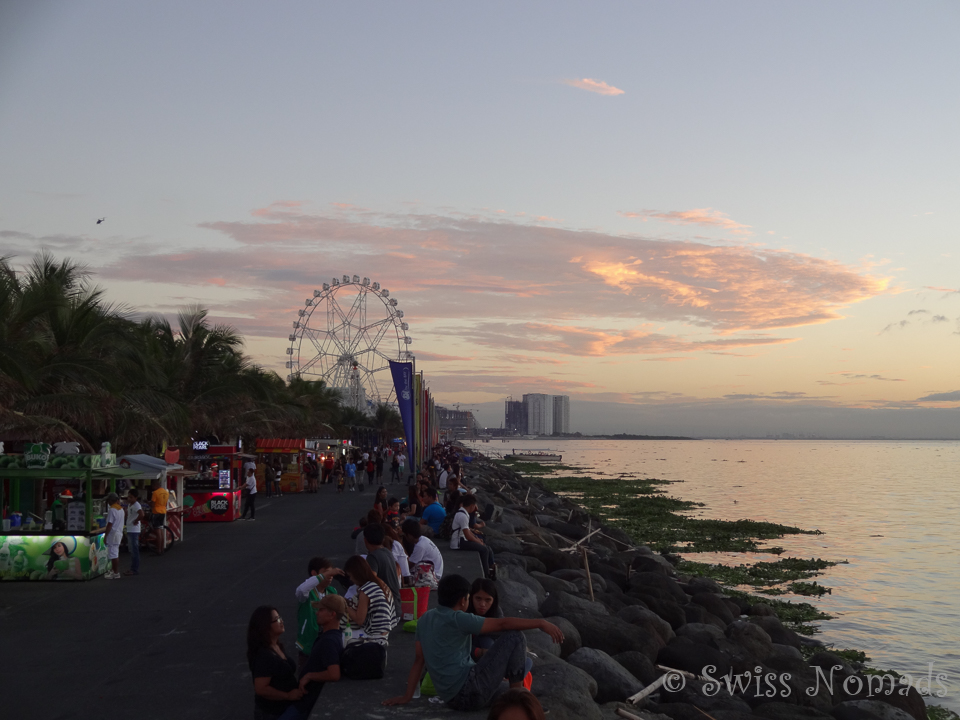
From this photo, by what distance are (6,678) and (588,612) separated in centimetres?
814

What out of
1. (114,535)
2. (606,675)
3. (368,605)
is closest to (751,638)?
(606,675)

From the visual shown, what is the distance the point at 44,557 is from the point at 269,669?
1052 cm

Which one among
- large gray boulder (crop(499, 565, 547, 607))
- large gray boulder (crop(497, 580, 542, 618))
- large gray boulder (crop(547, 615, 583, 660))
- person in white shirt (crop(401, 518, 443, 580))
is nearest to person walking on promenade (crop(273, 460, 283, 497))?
large gray boulder (crop(499, 565, 547, 607))

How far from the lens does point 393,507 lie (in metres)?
14.0

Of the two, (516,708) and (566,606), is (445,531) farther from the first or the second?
(516,708)

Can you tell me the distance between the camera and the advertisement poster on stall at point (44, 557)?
1483 centimetres

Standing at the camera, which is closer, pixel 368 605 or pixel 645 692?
pixel 368 605

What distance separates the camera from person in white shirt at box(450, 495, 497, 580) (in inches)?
573

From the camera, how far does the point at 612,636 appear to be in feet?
40.9

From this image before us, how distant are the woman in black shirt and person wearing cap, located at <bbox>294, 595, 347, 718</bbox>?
0.46 ft

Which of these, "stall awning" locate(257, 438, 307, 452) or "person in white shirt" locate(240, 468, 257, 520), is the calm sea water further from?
"stall awning" locate(257, 438, 307, 452)

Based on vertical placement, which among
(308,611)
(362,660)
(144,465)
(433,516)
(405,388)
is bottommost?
(362,660)

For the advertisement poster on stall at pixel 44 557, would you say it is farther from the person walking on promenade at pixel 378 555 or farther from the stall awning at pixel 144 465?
the person walking on promenade at pixel 378 555

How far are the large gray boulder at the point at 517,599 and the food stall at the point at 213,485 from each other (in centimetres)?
1285
